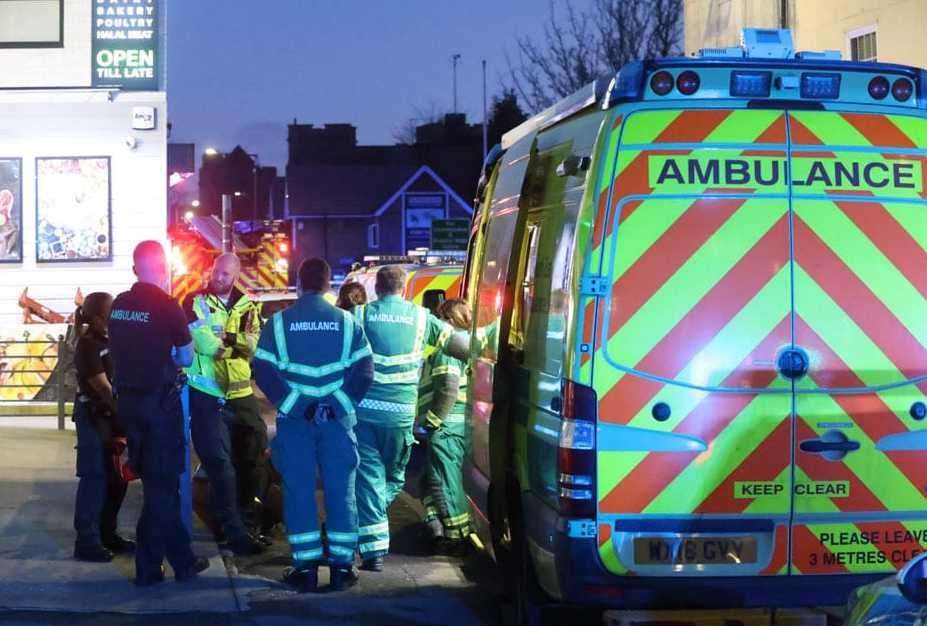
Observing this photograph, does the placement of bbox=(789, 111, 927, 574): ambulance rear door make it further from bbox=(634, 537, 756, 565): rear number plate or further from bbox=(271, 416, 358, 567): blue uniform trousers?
bbox=(271, 416, 358, 567): blue uniform trousers

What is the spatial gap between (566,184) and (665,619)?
1.92 metres

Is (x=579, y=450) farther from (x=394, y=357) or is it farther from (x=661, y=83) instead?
(x=394, y=357)

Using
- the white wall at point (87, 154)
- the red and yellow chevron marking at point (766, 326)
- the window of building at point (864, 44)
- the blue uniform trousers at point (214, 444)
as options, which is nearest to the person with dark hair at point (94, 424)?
the blue uniform trousers at point (214, 444)

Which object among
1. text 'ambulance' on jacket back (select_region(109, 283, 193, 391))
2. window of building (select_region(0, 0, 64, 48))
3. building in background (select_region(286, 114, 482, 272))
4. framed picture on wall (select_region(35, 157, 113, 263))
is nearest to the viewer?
text 'ambulance' on jacket back (select_region(109, 283, 193, 391))

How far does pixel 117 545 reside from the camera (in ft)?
32.0

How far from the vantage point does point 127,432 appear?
8.56 meters

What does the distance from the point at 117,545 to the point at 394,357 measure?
7.26ft

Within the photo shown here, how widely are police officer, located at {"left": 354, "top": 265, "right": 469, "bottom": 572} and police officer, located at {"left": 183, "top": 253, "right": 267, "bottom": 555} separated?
2.71 ft

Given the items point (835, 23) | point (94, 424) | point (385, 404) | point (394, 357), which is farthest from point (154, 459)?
point (835, 23)

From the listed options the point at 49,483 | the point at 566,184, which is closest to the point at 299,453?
the point at 566,184

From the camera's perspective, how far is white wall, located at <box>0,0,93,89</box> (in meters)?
16.4

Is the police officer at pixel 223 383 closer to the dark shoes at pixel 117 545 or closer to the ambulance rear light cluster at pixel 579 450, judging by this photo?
the dark shoes at pixel 117 545

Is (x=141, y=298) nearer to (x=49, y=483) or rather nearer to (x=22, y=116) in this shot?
(x=49, y=483)

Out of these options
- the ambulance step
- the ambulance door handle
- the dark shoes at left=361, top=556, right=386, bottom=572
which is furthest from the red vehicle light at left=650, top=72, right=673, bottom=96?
the dark shoes at left=361, top=556, right=386, bottom=572
